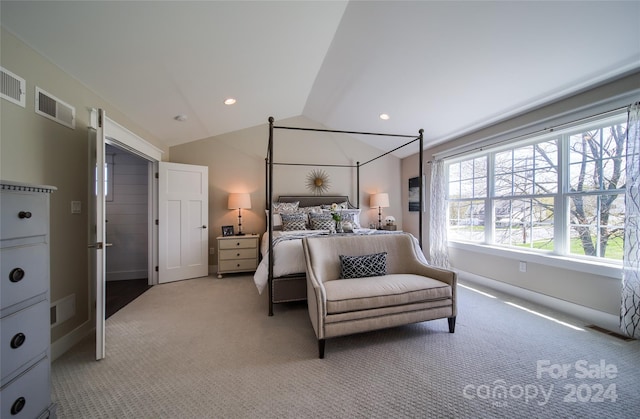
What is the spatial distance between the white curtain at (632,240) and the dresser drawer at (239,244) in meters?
4.46

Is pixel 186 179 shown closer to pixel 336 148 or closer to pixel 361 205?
pixel 336 148

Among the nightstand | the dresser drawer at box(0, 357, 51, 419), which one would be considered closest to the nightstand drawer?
the nightstand

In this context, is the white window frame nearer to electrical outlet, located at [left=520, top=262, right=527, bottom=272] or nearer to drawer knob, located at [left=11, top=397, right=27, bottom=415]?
electrical outlet, located at [left=520, top=262, right=527, bottom=272]

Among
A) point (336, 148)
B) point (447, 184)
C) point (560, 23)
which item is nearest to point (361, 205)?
point (336, 148)

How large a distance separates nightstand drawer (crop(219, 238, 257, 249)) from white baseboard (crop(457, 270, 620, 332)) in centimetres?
374

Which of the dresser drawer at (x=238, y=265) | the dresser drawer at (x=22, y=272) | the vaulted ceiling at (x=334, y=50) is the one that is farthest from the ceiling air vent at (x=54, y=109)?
the dresser drawer at (x=238, y=265)

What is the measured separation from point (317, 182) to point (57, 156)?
148 inches

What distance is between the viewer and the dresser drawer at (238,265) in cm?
414

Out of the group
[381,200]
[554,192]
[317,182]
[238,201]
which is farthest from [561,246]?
[238,201]

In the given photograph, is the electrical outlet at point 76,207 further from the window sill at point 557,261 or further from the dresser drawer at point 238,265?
the window sill at point 557,261

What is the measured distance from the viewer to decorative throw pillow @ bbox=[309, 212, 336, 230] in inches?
165

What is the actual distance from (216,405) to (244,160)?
4020 mm

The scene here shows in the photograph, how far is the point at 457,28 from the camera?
7.45 ft

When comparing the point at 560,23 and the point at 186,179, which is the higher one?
the point at 560,23
